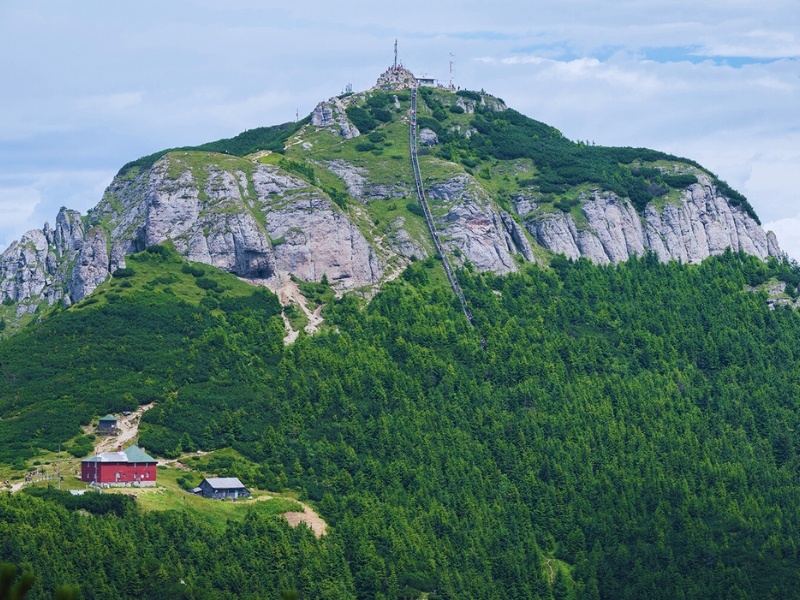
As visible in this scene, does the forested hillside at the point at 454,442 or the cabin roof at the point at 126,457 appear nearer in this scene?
the forested hillside at the point at 454,442

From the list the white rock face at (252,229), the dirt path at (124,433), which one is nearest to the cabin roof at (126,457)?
the dirt path at (124,433)

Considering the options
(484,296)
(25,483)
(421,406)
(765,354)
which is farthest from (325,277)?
(25,483)

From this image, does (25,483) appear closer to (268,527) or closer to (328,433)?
(268,527)

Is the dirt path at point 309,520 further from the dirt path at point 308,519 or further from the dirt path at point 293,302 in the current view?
the dirt path at point 293,302

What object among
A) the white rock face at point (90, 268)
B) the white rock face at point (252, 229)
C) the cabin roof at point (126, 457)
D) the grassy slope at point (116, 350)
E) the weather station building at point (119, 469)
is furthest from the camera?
the white rock face at point (90, 268)

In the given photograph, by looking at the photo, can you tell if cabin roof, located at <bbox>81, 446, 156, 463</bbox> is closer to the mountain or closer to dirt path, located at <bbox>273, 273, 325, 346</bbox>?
the mountain

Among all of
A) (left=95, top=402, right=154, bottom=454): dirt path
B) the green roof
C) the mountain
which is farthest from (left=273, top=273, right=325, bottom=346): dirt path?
the green roof

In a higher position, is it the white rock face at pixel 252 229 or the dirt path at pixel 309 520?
the white rock face at pixel 252 229
